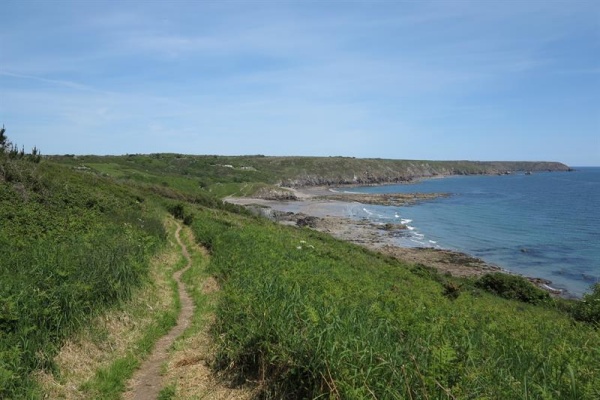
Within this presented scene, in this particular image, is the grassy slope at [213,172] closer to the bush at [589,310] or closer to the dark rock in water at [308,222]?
the dark rock in water at [308,222]

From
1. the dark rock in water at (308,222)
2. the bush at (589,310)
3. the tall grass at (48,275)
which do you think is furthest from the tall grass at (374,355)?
the dark rock in water at (308,222)

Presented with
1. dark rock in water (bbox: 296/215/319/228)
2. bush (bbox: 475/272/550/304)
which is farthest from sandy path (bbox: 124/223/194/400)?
dark rock in water (bbox: 296/215/319/228)

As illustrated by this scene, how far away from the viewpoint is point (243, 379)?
24.7 ft

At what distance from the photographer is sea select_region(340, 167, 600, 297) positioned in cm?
4588

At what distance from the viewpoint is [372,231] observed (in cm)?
6844

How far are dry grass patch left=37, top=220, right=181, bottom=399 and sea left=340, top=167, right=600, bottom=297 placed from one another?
38.0 meters

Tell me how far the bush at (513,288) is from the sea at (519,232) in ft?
29.3

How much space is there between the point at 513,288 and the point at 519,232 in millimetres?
38734

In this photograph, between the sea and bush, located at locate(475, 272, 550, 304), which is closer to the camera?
bush, located at locate(475, 272, 550, 304)

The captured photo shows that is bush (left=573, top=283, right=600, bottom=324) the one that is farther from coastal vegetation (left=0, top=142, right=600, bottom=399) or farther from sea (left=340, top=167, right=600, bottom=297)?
sea (left=340, top=167, right=600, bottom=297)

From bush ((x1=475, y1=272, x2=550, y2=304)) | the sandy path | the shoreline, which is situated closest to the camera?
the sandy path

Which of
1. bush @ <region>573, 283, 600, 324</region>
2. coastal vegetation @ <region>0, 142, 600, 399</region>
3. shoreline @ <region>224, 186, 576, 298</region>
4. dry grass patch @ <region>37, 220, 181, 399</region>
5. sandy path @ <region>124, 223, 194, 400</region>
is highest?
coastal vegetation @ <region>0, 142, 600, 399</region>

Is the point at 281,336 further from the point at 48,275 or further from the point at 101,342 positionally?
the point at 48,275

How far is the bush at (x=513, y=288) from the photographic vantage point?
30734 millimetres
